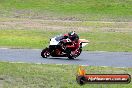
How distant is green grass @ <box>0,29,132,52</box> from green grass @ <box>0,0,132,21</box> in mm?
19582

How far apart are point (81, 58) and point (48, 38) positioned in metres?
→ 11.6

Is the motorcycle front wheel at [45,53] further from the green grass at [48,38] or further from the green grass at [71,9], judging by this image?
the green grass at [71,9]

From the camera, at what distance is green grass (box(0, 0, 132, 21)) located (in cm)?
6219

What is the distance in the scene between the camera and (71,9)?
69.2 metres

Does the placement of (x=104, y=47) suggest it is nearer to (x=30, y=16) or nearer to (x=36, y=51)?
(x=36, y=51)

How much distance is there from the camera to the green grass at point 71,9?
6219 cm

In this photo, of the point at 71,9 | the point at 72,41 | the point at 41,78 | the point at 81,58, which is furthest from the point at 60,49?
the point at 71,9

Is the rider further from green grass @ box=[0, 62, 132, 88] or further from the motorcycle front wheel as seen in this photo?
green grass @ box=[0, 62, 132, 88]

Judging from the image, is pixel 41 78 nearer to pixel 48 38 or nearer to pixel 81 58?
pixel 81 58

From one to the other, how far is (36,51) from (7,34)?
11.2 metres

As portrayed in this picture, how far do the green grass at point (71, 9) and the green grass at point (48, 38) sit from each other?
64.2ft

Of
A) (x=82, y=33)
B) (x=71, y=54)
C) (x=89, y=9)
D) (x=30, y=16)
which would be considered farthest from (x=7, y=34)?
(x=89, y=9)

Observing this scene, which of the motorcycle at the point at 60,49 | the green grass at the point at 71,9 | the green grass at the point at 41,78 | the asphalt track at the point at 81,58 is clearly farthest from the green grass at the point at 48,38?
the green grass at the point at 71,9

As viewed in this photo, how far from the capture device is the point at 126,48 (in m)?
30.9
